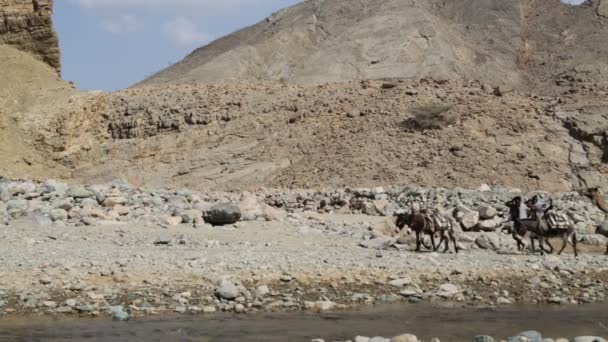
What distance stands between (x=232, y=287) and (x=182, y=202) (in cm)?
912

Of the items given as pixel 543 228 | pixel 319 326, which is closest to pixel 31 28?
pixel 543 228

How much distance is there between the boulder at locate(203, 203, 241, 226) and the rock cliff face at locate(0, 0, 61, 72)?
26212 mm

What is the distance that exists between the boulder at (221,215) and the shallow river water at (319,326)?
683 centimetres

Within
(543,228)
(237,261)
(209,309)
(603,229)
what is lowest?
(209,309)

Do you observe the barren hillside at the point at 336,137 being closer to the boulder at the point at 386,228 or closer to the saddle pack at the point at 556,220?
the boulder at the point at 386,228

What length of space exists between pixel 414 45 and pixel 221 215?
36.4 meters

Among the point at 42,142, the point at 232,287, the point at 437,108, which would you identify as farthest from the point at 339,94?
the point at 232,287

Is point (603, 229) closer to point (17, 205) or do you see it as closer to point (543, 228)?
point (543, 228)

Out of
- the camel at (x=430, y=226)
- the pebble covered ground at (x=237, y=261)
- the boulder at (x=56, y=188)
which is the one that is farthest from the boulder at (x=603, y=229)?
the boulder at (x=56, y=188)

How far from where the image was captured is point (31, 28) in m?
41.2

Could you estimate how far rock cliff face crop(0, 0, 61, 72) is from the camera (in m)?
41.0

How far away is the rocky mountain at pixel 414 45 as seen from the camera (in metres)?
51.7

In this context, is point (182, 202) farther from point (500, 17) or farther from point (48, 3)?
point (500, 17)

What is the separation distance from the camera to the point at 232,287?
1205 cm
